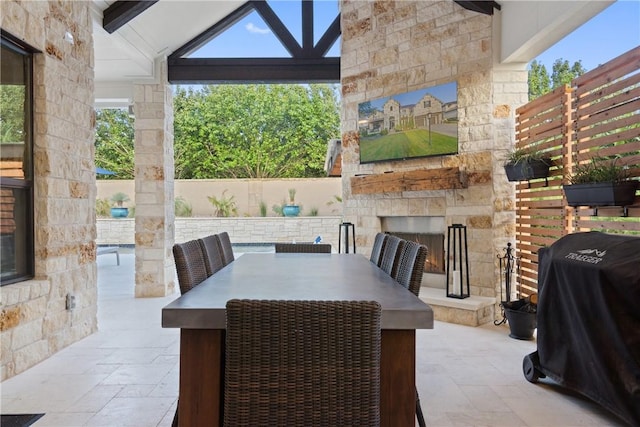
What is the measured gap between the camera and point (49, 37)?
3.21 meters

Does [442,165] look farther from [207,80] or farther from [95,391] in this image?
[95,391]

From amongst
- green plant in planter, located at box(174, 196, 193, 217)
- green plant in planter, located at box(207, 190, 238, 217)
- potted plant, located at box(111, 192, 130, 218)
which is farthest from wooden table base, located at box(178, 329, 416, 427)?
potted plant, located at box(111, 192, 130, 218)

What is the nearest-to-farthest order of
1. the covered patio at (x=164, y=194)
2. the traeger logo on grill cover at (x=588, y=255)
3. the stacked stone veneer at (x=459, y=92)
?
the traeger logo on grill cover at (x=588, y=255), the covered patio at (x=164, y=194), the stacked stone veneer at (x=459, y=92)

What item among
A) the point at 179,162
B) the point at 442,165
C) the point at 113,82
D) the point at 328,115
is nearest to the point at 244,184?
the point at 179,162

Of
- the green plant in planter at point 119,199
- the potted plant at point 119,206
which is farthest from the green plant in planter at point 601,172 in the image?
the green plant in planter at point 119,199

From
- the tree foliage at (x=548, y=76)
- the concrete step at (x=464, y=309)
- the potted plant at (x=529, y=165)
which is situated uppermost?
the tree foliage at (x=548, y=76)

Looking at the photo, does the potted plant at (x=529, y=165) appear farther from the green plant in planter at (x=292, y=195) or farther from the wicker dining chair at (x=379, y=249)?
the green plant in planter at (x=292, y=195)

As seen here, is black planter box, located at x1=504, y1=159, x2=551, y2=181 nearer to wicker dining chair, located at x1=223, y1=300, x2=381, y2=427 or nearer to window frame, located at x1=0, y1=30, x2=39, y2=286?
wicker dining chair, located at x1=223, y1=300, x2=381, y2=427

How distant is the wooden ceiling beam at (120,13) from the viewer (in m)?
4.11

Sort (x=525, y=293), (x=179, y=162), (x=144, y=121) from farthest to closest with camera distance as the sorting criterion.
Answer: (x=179, y=162), (x=144, y=121), (x=525, y=293)

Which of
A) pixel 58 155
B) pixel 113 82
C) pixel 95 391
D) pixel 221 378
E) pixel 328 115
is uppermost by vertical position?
pixel 328 115

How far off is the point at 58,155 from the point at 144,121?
2.26 metres

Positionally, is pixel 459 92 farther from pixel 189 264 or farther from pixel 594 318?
pixel 189 264

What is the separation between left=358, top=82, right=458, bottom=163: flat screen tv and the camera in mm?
4516
